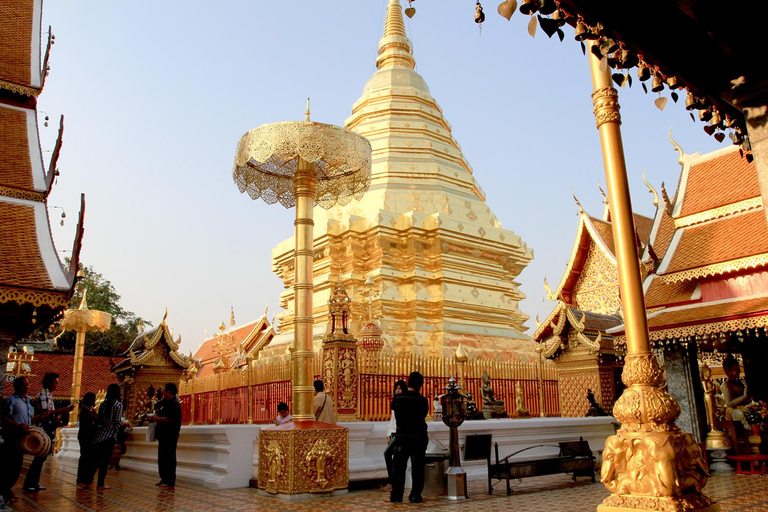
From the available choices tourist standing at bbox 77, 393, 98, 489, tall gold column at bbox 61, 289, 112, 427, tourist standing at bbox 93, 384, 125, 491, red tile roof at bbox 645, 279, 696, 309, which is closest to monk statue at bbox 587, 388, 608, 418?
red tile roof at bbox 645, 279, 696, 309

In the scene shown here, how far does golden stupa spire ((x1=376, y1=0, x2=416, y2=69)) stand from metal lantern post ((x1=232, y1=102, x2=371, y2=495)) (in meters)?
13.9

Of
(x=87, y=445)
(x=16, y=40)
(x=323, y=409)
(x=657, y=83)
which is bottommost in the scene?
(x=87, y=445)

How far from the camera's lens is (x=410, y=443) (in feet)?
19.5

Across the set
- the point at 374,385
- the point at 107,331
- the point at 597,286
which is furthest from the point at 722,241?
the point at 107,331

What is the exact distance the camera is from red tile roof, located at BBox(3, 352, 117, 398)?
22.5 metres

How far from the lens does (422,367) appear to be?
1028 cm

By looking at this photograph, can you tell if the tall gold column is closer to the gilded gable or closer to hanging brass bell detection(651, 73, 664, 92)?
the gilded gable

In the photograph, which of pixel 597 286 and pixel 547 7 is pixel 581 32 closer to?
pixel 547 7

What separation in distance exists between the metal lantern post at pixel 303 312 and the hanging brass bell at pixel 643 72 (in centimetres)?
380

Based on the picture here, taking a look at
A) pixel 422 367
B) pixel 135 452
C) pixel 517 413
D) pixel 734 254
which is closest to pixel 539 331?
pixel 517 413

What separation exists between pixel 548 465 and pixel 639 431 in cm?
303

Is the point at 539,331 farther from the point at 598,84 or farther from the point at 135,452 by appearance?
the point at 598,84

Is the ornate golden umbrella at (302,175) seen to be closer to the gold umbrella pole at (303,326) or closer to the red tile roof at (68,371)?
the gold umbrella pole at (303,326)

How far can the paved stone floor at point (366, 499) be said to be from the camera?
5.61 meters
